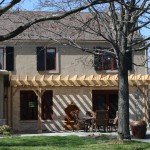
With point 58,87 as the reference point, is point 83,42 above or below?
above

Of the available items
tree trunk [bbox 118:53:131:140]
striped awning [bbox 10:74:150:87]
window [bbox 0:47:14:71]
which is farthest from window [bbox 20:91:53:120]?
tree trunk [bbox 118:53:131:140]

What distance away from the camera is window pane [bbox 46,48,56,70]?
91.2ft

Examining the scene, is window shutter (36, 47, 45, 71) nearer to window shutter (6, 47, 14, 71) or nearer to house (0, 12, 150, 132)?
house (0, 12, 150, 132)

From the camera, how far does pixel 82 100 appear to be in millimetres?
27578

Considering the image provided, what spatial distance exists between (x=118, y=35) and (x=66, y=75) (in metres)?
10.6

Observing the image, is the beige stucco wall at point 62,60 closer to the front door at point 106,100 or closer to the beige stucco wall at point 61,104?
the beige stucco wall at point 61,104

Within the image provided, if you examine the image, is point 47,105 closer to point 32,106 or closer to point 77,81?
point 32,106

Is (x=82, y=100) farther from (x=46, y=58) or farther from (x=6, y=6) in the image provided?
(x=6, y=6)

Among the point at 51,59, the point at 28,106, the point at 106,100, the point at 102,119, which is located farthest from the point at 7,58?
the point at 102,119

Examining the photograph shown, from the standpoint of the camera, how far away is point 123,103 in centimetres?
1769

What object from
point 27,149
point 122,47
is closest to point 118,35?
point 122,47

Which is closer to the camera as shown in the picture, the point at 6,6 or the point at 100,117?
the point at 6,6

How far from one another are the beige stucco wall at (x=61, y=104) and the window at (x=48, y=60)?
1419mm

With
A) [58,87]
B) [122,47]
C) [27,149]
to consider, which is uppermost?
[122,47]
